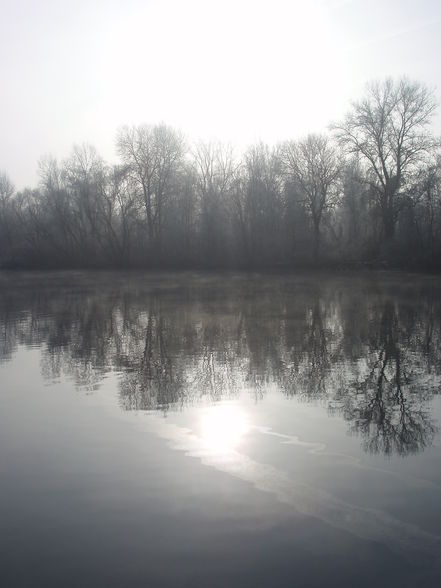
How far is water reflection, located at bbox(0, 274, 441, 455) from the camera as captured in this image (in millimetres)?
8312

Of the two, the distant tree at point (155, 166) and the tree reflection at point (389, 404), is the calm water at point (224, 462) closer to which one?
the tree reflection at point (389, 404)

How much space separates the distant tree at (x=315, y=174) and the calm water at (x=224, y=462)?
129 ft

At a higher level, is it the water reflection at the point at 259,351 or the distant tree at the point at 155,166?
the distant tree at the point at 155,166

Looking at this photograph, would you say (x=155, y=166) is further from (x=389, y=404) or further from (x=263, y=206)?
(x=389, y=404)

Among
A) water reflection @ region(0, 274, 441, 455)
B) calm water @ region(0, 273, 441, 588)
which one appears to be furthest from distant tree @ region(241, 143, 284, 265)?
calm water @ region(0, 273, 441, 588)

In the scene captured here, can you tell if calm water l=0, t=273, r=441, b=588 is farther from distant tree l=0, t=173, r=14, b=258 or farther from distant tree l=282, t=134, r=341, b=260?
distant tree l=0, t=173, r=14, b=258

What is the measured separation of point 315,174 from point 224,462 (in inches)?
1931

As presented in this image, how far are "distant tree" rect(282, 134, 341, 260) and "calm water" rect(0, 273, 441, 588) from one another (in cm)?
3942

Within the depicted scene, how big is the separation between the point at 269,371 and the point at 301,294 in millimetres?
15844

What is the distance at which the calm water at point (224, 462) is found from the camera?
4496 millimetres

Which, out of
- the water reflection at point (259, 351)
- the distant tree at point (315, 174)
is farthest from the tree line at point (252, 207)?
the water reflection at point (259, 351)

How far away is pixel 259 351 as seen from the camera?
12.6m

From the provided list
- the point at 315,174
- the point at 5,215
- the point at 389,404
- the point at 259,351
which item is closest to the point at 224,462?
the point at 389,404

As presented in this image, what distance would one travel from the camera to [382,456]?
255 inches
